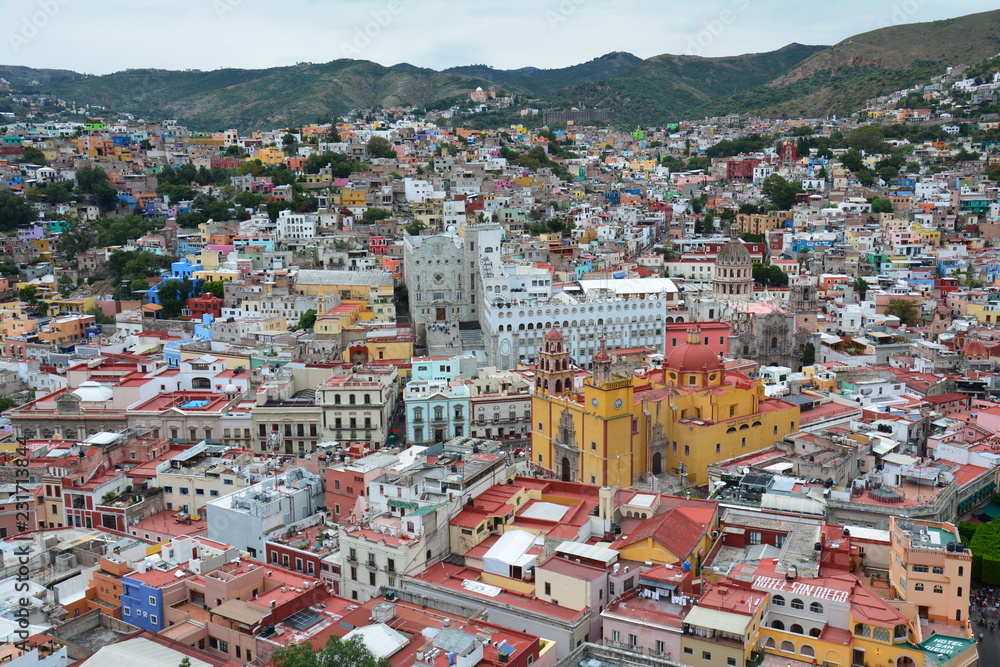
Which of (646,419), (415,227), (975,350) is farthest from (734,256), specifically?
(415,227)

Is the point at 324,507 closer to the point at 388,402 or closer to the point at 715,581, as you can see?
the point at 388,402

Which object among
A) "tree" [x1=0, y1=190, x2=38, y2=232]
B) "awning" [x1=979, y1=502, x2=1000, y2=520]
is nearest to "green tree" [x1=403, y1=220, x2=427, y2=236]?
"tree" [x1=0, y1=190, x2=38, y2=232]

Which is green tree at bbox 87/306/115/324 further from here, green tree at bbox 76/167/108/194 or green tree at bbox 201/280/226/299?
green tree at bbox 76/167/108/194

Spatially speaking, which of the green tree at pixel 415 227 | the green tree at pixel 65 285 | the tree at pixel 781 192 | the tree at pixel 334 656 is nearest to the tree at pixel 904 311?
the tree at pixel 781 192

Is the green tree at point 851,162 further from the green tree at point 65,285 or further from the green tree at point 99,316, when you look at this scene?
the green tree at point 65,285

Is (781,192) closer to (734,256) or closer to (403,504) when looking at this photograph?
(734,256)

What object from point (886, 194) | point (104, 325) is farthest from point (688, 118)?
point (104, 325)

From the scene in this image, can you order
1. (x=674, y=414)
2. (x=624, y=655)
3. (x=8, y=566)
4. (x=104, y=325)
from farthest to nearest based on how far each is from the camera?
1. (x=104, y=325)
2. (x=674, y=414)
3. (x=8, y=566)
4. (x=624, y=655)
